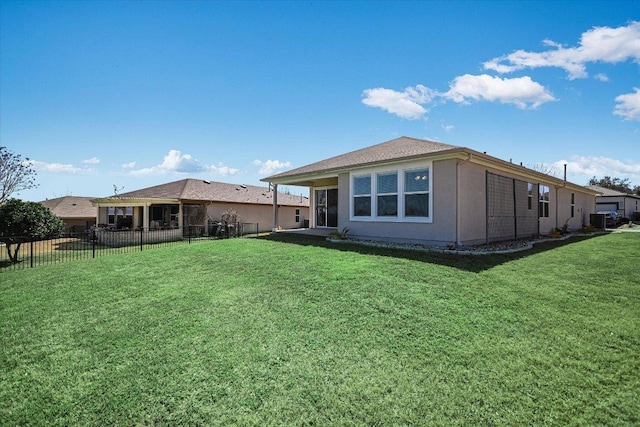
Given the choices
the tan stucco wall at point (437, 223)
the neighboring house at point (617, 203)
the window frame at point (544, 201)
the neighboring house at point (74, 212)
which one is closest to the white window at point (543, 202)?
the window frame at point (544, 201)

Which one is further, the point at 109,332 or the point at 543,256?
the point at 543,256

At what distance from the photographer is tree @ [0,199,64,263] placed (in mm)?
14625

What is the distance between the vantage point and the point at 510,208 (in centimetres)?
1235

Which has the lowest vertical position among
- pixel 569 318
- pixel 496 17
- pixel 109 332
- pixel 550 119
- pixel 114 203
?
pixel 109 332

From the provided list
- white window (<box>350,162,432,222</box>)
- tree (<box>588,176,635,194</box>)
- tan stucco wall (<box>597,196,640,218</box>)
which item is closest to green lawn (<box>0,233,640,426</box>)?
white window (<box>350,162,432,222</box>)

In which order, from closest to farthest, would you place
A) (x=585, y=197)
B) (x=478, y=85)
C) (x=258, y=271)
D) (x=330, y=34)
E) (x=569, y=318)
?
(x=569, y=318)
(x=258, y=271)
(x=330, y=34)
(x=478, y=85)
(x=585, y=197)

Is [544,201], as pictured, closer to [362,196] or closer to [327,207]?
[362,196]

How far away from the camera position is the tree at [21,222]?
14.6 m

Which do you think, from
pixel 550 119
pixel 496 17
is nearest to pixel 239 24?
pixel 496 17

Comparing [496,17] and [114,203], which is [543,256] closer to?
[496,17]

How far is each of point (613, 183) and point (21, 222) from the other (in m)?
82.4

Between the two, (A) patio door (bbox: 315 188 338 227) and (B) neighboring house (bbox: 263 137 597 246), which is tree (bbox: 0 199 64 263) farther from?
(A) patio door (bbox: 315 188 338 227)

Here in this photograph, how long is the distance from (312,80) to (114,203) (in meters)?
17.8

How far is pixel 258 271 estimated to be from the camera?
7.60 meters
